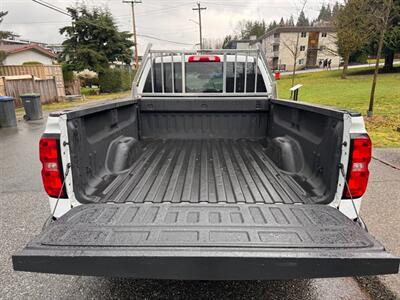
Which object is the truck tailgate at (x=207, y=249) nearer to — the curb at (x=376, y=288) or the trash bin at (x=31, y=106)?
the curb at (x=376, y=288)

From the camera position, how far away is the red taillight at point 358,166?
6.06 ft

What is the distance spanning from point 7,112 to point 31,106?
165 cm

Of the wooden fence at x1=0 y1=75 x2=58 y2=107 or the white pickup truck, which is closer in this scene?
the white pickup truck

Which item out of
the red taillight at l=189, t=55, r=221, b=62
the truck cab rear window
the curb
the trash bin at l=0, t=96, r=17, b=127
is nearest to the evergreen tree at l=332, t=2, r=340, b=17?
the truck cab rear window

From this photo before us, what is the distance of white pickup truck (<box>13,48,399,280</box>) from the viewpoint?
1457 millimetres

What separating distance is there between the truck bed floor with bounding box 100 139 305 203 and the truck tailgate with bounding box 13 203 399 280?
0.53 m

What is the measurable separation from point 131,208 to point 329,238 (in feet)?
4.30

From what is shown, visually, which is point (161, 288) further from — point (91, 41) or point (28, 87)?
point (91, 41)

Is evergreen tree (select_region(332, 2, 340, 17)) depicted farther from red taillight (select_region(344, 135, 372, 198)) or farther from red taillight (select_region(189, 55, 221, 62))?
red taillight (select_region(344, 135, 372, 198))

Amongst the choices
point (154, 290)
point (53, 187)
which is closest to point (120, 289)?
point (154, 290)

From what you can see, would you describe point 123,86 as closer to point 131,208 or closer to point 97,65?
point 97,65

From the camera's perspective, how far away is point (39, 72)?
17.6 m

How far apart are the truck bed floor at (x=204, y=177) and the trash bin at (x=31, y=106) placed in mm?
10107

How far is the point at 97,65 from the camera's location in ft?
88.0
